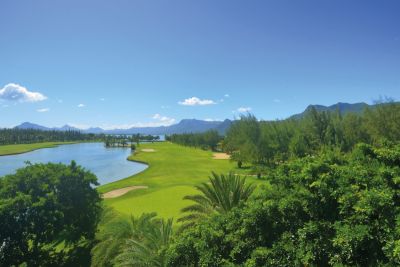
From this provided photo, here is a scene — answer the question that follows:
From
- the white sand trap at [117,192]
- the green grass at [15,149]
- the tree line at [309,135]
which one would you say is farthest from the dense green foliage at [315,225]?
the green grass at [15,149]

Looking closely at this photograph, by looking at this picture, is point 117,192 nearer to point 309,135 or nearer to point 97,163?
point 309,135

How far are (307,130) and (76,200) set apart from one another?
57.9 metres

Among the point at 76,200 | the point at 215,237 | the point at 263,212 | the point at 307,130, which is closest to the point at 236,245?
the point at 215,237

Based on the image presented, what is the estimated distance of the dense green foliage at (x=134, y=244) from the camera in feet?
41.0

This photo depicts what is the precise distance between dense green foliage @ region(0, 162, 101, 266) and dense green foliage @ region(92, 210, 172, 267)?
221 cm

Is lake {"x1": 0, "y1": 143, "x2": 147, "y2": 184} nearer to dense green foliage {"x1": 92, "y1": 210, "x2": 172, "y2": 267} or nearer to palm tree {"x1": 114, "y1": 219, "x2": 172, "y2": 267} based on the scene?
dense green foliage {"x1": 92, "y1": 210, "x2": 172, "y2": 267}

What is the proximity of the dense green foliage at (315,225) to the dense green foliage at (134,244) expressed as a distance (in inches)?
118

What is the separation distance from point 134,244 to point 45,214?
238 inches

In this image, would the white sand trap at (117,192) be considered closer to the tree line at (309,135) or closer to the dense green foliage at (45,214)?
the dense green foliage at (45,214)

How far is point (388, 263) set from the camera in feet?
24.4

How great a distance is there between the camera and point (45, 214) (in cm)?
1625

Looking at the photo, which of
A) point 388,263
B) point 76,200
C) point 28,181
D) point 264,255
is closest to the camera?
point 388,263

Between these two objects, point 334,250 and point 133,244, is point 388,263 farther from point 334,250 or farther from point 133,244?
point 133,244

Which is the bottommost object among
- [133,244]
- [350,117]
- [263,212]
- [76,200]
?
[133,244]
